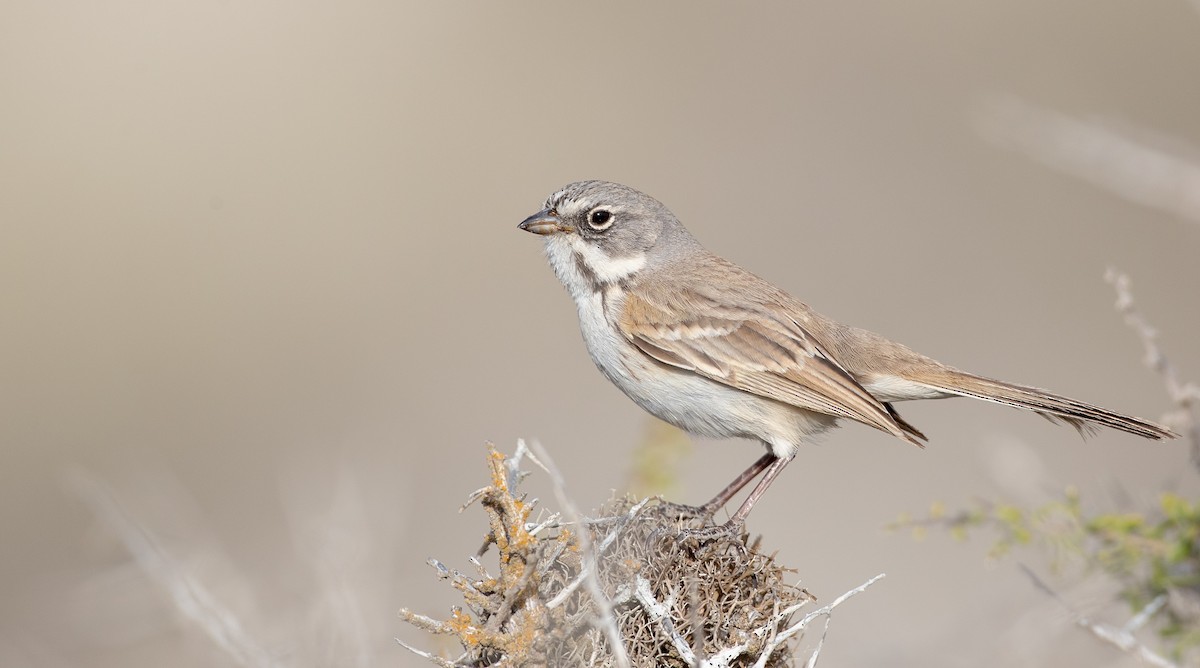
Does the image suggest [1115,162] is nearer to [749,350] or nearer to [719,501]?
[749,350]

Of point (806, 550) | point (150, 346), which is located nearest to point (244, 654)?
point (806, 550)

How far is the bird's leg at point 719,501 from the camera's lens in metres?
4.15

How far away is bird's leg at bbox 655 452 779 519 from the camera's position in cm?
415

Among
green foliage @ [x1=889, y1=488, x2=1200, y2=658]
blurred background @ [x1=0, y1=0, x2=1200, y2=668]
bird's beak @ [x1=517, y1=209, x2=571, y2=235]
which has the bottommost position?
green foliage @ [x1=889, y1=488, x2=1200, y2=658]

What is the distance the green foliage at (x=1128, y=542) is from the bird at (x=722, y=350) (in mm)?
913

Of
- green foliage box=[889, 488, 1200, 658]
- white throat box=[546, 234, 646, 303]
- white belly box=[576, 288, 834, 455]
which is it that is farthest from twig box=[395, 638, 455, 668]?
white throat box=[546, 234, 646, 303]

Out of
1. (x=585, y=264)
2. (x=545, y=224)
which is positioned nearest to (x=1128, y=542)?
(x=585, y=264)

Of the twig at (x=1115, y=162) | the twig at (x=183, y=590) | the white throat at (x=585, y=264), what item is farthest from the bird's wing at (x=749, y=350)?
the twig at (x=183, y=590)

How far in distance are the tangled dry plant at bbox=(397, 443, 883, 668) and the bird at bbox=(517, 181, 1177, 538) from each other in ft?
5.19

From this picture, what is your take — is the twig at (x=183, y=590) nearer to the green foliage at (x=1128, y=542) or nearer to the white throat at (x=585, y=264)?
the green foliage at (x=1128, y=542)

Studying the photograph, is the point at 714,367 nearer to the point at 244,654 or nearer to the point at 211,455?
the point at 244,654

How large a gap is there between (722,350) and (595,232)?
1.02m

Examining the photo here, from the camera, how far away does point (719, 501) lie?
5.27 m

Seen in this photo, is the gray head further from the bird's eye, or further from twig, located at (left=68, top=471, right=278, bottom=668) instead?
twig, located at (left=68, top=471, right=278, bottom=668)
